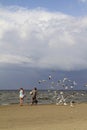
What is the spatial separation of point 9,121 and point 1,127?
9.40ft

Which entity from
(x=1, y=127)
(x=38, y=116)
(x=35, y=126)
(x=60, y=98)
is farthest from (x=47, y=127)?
(x=60, y=98)

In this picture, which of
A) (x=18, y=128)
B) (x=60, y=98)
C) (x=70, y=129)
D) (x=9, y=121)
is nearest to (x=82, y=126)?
(x=70, y=129)

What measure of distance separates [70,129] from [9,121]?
526cm

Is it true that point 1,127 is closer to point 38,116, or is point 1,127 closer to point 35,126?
point 35,126

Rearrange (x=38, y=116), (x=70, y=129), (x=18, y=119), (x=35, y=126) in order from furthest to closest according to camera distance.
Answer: (x=38, y=116)
(x=18, y=119)
(x=35, y=126)
(x=70, y=129)

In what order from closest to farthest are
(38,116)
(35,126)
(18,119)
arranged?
1. (35,126)
2. (18,119)
3. (38,116)

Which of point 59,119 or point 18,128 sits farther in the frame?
point 59,119

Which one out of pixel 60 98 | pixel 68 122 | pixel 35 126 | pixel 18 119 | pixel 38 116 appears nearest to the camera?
pixel 35 126

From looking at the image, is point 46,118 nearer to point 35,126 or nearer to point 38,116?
point 38,116

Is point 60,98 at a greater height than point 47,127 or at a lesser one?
greater

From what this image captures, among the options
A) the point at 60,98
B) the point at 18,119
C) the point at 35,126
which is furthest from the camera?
the point at 60,98

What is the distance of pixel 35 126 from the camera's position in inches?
894

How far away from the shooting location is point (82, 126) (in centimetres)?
2227

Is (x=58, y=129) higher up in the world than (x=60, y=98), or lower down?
lower down
